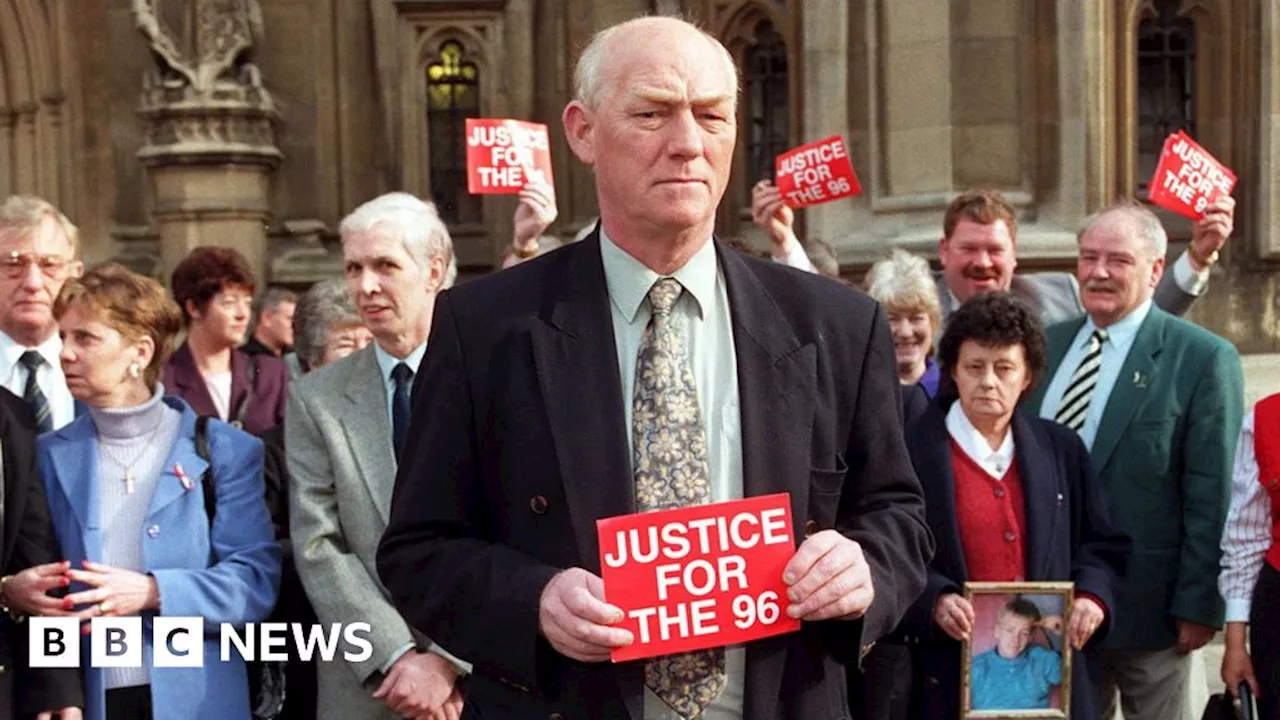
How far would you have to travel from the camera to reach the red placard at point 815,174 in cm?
831

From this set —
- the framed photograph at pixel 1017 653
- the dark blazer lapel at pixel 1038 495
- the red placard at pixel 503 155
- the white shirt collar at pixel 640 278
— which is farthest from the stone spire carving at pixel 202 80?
the white shirt collar at pixel 640 278

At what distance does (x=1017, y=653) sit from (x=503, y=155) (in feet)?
14.2

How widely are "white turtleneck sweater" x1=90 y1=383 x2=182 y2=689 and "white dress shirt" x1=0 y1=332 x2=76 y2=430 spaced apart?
73 cm

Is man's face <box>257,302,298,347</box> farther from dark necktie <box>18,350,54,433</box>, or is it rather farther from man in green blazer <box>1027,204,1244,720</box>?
man in green blazer <box>1027,204,1244,720</box>

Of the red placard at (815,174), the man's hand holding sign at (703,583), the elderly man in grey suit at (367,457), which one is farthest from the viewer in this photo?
the red placard at (815,174)

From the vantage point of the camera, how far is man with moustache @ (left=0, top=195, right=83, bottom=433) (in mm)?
5438

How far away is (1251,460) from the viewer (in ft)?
17.0

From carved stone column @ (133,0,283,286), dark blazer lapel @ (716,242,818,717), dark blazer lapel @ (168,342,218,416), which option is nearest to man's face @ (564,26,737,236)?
dark blazer lapel @ (716,242,818,717)

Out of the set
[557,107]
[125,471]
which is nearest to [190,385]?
[125,471]

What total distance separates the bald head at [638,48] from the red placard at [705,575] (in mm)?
653

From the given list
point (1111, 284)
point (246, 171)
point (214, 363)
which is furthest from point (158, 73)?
point (1111, 284)

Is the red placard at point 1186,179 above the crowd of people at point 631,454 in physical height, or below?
above

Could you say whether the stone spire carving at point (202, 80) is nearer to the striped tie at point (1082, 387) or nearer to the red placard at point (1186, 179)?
the red placard at point (1186, 179)

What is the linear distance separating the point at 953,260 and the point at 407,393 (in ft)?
7.34
